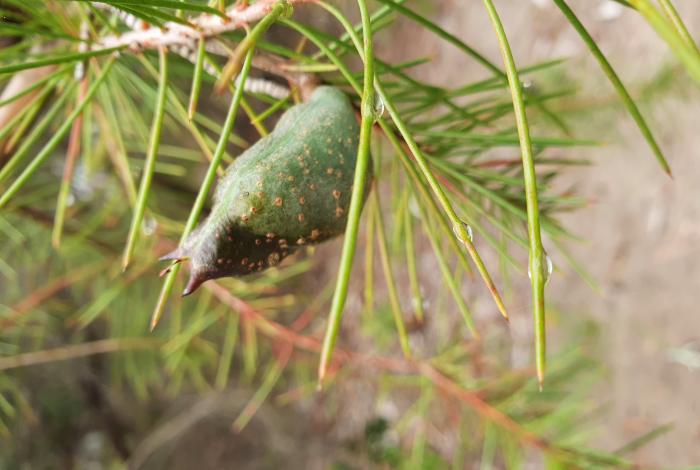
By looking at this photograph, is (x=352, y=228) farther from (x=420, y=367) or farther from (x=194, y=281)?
(x=420, y=367)

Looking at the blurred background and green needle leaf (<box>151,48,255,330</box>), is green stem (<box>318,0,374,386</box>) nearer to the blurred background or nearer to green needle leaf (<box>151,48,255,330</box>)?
green needle leaf (<box>151,48,255,330</box>)

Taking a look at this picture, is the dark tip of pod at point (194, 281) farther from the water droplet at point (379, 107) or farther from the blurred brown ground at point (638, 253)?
the blurred brown ground at point (638, 253)

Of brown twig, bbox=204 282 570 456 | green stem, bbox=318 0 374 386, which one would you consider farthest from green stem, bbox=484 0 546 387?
brown twig, bbox=204 282 570 456

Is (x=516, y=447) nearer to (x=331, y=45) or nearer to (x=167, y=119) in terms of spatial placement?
(x=331, y=45)

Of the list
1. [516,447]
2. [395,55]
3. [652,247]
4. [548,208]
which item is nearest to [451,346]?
[516,447]

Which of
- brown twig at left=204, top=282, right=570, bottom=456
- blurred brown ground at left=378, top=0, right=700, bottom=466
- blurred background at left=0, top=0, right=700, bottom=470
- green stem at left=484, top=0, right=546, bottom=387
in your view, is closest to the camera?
green stem at left=484, top=0, right=546, bottom=387

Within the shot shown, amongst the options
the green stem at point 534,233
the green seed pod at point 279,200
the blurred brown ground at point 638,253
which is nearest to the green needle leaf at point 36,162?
the green seed pod at point 279,200
